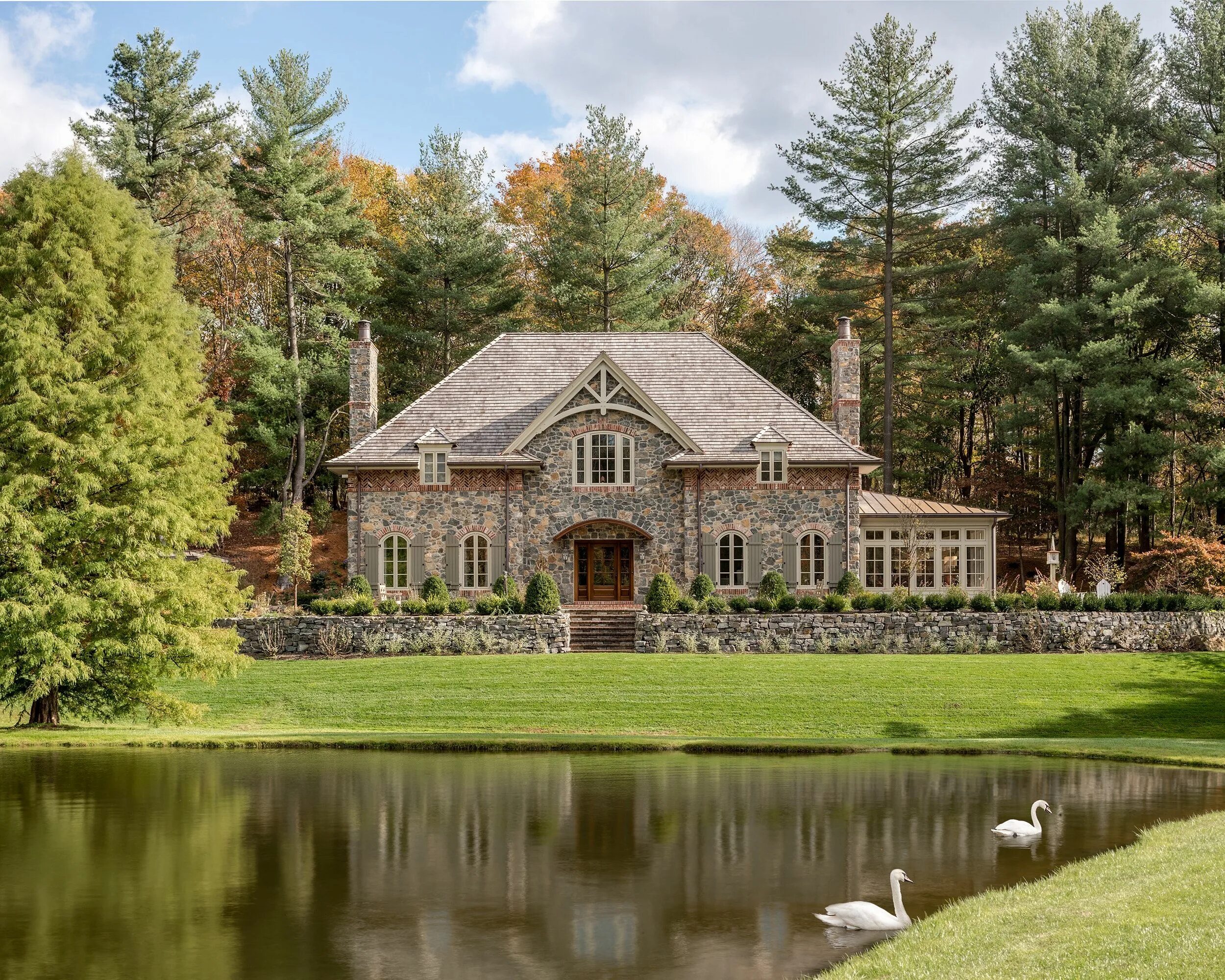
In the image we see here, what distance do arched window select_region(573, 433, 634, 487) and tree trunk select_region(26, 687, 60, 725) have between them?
1413 centimetres

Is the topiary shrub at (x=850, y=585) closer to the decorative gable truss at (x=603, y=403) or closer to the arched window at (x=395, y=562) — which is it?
the decorative gable truss at (x=603, y=403)

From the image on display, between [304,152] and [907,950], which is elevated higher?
[304,152]

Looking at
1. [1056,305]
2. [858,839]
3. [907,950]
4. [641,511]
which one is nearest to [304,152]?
[641,511]

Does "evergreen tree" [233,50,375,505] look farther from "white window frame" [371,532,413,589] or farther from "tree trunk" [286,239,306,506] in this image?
"white window frame" [371,532,413,589]

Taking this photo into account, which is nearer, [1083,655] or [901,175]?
[1083,655]

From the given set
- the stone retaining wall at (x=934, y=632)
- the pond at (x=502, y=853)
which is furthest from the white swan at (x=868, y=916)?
the stone retaining wall at (x=934, y=632)

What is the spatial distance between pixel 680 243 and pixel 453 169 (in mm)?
11796

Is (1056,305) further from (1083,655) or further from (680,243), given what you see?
(680,243)

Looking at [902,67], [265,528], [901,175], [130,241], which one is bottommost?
[265,528]

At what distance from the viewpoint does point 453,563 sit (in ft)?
102

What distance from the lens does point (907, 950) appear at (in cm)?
835

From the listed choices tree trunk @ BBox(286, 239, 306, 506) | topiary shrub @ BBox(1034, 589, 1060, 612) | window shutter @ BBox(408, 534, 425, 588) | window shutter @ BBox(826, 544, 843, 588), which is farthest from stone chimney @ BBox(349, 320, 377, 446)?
topiary shrub @ BBox(1034, 589, 1060, 612)

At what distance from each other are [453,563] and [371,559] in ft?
7.10

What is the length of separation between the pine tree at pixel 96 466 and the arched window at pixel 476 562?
10.8m
